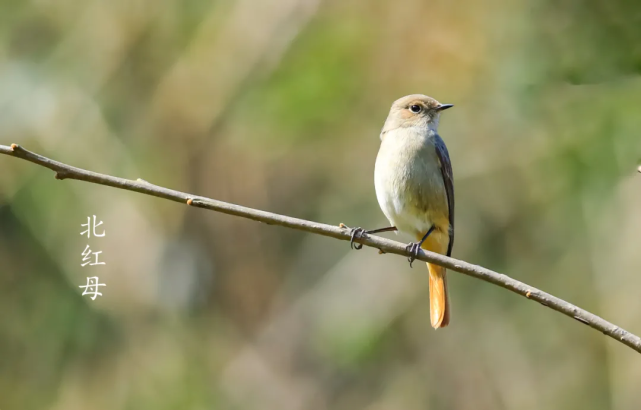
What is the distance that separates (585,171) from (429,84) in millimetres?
2445

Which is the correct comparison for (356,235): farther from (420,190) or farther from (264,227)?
(264,227)

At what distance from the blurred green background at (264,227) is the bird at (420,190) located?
5.00 feet

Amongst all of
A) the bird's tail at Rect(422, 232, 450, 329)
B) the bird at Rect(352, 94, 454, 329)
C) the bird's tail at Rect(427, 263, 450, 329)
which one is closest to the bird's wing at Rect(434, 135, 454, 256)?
the bird at Rect(352, 94, 454, 329)

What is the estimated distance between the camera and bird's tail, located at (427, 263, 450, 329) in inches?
159

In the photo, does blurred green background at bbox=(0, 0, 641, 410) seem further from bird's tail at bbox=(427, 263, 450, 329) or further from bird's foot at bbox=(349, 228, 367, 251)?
bird's foot at bbox=(349, 228, 367, 251)

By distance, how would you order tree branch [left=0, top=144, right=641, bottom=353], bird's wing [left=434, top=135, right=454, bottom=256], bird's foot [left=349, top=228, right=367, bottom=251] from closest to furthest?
tree branch [left=0, top=144, right=641, bottom=353] → bird's foot [left=349, top=228, right=367, bottom=251] → bird's wing [left=434, top=135, right=454, bottom=256]

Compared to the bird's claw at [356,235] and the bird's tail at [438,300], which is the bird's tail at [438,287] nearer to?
the bird's tail at [438,300]

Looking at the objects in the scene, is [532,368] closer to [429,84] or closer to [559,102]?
[429,84]

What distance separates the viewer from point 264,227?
6.86 meters

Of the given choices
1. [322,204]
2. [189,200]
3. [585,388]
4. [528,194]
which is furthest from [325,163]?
[189,200]

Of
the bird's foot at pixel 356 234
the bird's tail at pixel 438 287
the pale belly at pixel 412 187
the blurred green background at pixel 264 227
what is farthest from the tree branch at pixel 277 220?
the blurred green background at pixel 264 227

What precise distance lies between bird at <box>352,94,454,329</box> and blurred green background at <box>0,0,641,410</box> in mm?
1523

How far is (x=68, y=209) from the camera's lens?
6.09 metres

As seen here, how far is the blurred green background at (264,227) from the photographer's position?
6.13 meters
